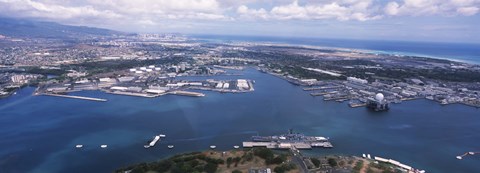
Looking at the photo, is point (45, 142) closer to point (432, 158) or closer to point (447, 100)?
point (432, 158)

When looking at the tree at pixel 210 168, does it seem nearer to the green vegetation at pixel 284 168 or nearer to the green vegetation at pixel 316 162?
the green vegetation at pixel 284 168

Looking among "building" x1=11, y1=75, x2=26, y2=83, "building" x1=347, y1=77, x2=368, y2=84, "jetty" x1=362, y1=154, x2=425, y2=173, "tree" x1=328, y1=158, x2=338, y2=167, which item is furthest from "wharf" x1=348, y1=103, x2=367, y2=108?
"building" x1=11, y1=75, x2=26, y2=83

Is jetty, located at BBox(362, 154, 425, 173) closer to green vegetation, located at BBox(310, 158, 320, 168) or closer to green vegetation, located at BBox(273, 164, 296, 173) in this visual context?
green vegetation, located at BBox(310, 158, 320, 168)

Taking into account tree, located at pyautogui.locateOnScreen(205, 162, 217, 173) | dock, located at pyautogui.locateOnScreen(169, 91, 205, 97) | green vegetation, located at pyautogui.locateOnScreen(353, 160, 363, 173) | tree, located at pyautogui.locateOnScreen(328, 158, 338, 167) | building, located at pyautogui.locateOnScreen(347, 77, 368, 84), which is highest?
building, located at pyautogui.locateOnScreen(347, 77, 368, 84)

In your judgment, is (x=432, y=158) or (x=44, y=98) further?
(x=44, y=98)

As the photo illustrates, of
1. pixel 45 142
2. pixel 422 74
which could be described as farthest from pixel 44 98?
pixel 422 74

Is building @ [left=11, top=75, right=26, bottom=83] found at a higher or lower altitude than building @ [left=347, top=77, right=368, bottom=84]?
lower
